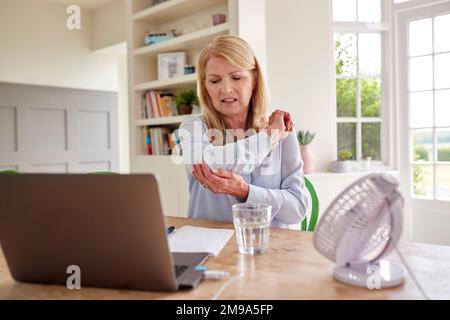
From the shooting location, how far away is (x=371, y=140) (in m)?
3.77

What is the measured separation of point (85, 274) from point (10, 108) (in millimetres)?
4463

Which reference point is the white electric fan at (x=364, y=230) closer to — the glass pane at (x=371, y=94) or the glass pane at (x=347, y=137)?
the glass pane at (x=347, y=137)

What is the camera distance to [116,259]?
0.74 meters

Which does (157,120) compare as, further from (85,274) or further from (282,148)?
(85,274)

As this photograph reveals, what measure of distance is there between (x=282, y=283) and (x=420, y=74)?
3.31m

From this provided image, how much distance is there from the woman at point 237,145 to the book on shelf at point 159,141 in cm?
214

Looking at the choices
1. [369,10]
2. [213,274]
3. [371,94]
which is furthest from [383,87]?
[213,274]

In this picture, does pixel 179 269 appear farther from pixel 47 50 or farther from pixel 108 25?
pixel 108 25

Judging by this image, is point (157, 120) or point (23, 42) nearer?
point (157, 120)

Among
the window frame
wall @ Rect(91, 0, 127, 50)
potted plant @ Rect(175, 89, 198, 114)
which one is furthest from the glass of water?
wall @ Rect(91, 0, 127, 50)

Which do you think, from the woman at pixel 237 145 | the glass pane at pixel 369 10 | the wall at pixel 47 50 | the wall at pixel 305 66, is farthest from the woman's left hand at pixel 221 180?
the wall at pixel 47 50

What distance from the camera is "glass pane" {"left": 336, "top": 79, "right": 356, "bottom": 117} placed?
3.72 metres
